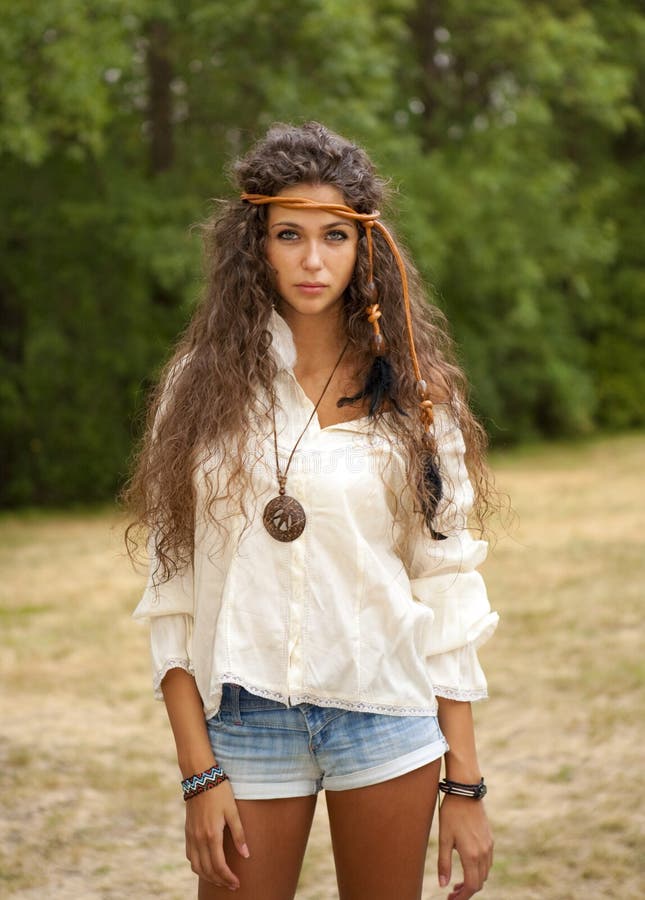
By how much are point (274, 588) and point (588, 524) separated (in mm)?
8523

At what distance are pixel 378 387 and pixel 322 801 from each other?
2908 mm

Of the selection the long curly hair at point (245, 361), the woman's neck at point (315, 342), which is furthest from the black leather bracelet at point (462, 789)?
the woman's neck at point (315, 342)

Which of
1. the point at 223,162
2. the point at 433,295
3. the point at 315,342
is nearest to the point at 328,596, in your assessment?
the point at 315,342

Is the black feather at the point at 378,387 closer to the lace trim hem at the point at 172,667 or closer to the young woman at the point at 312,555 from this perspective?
the young woman at the point at 312,555

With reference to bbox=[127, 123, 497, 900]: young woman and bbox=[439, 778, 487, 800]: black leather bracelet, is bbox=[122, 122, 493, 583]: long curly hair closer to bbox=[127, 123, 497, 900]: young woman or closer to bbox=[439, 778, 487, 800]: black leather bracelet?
bbox=[127, 123, 497, 900]: young woman

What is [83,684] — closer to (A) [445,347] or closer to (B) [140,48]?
(A) [445,347]

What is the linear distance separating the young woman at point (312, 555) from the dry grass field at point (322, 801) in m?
1.92

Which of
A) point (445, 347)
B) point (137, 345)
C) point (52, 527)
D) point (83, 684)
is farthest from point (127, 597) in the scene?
point (445, 347)

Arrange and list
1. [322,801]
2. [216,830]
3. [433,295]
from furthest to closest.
Answer: [433,295], [322,801], [216,830]

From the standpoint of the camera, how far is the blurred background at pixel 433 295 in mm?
4391

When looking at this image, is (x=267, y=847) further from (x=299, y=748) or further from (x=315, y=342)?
(x=315, y=342)

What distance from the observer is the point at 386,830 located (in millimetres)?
1890

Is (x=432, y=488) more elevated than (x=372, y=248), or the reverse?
(x=372, y=248)

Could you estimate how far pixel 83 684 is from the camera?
19.8 ft
